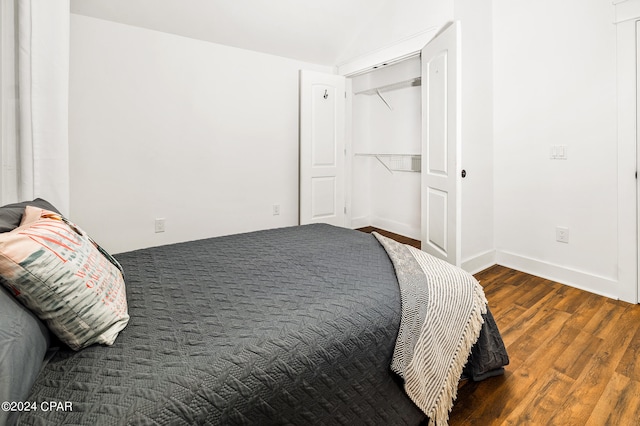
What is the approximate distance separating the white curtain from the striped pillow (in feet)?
4.10

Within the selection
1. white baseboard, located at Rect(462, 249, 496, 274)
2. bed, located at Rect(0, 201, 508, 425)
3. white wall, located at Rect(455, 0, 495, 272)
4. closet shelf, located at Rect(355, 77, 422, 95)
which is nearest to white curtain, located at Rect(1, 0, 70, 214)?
bed, located at Rect(0, 201, 508, 425)

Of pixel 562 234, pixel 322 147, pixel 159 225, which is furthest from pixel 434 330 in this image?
pixel 322 147

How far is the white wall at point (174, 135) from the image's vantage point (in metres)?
2.87

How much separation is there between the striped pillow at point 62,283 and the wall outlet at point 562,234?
10.8 ft

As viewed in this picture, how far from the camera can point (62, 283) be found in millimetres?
890

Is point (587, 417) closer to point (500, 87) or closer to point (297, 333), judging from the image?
point (297, 333)

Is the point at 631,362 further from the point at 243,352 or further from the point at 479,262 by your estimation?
the point at 243,352

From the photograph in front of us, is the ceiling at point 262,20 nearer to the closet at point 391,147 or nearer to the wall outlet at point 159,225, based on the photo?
the closet at point 391,147

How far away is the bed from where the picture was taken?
0.79 meters

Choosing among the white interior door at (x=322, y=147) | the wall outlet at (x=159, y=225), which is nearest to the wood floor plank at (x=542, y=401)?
the white interior door at (x=322, y=147)

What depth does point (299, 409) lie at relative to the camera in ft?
3.18

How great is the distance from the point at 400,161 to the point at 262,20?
7.92 feet

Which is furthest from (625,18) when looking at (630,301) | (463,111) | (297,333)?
(297,333)

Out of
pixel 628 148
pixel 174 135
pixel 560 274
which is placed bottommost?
pixel 560 274
